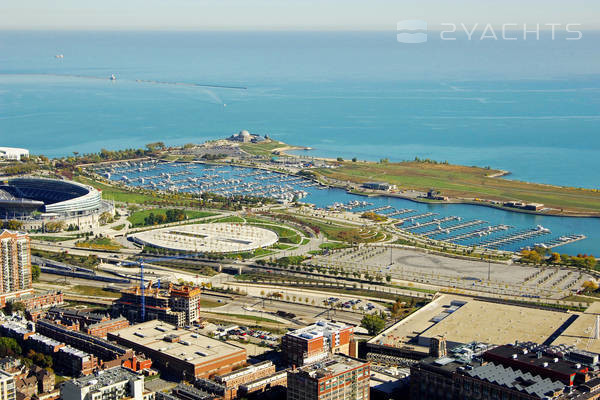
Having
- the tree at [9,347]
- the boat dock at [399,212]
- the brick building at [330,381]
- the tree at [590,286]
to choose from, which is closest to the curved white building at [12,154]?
the boat dock at [399,212]

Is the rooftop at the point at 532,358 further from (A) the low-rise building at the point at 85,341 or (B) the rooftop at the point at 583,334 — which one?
(A) the low-rise building at the point at 85,341

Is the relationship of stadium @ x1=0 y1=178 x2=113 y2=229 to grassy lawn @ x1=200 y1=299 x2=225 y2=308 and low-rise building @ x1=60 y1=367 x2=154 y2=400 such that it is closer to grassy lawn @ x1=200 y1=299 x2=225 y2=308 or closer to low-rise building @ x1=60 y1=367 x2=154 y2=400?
grassy lawn @ x1=200 y1=299 x2=225 y2=308

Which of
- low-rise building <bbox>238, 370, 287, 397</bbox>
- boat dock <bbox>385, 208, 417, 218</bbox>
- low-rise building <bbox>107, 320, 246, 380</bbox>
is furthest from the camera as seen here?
boat dock <bbox>385, 208, 417, 218</bbox>

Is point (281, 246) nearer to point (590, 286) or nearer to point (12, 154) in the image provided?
point (590, 286)

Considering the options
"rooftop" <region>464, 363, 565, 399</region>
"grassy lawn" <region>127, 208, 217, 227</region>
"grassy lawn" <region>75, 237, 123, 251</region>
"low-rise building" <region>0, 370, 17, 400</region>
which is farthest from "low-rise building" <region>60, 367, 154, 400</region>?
"grassy lawn" <region>127, 208, 217, 227</region>

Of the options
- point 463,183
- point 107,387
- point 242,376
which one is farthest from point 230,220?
point 107,387

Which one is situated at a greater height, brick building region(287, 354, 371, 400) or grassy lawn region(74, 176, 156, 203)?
grassy lawn region(74, 176, 156, 203)
